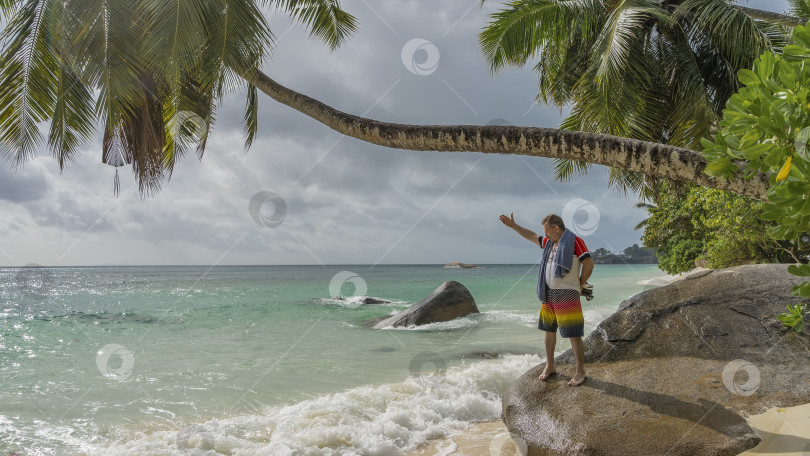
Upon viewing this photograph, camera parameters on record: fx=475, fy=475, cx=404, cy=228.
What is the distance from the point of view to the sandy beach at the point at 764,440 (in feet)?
12.4

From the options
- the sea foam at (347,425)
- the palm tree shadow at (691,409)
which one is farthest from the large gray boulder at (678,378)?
the sea foam at (347,425)

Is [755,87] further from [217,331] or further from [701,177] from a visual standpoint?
[217,331]

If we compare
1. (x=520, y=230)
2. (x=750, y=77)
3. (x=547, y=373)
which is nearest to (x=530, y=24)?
(x=520, y=230)

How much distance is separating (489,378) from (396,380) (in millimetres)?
1614

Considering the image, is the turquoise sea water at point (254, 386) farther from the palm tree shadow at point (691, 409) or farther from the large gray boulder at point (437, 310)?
the palm tree shadow at point (691, 409)

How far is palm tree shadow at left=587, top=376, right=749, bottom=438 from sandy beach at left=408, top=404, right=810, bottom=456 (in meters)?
0.16

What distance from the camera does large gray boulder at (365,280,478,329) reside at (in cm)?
1497

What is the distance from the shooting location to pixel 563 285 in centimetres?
504

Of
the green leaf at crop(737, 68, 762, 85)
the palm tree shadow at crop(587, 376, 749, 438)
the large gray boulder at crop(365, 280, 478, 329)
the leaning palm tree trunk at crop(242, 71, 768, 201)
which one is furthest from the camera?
the large gray boulder at crop(365, 280, 478, 329)

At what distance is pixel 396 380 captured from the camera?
831 cm

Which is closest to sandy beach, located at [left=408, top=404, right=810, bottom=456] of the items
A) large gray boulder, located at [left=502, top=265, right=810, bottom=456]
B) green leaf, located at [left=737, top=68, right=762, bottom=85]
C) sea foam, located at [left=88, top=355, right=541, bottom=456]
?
large gray boulder, located at [left=502, top=265, right=810, bottom=456]

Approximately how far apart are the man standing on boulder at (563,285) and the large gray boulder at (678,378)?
0.99 feet

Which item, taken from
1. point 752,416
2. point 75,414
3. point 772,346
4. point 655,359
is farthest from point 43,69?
point 772,346

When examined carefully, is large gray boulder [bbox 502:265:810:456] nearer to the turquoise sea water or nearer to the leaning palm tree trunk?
the turquoise sea water
